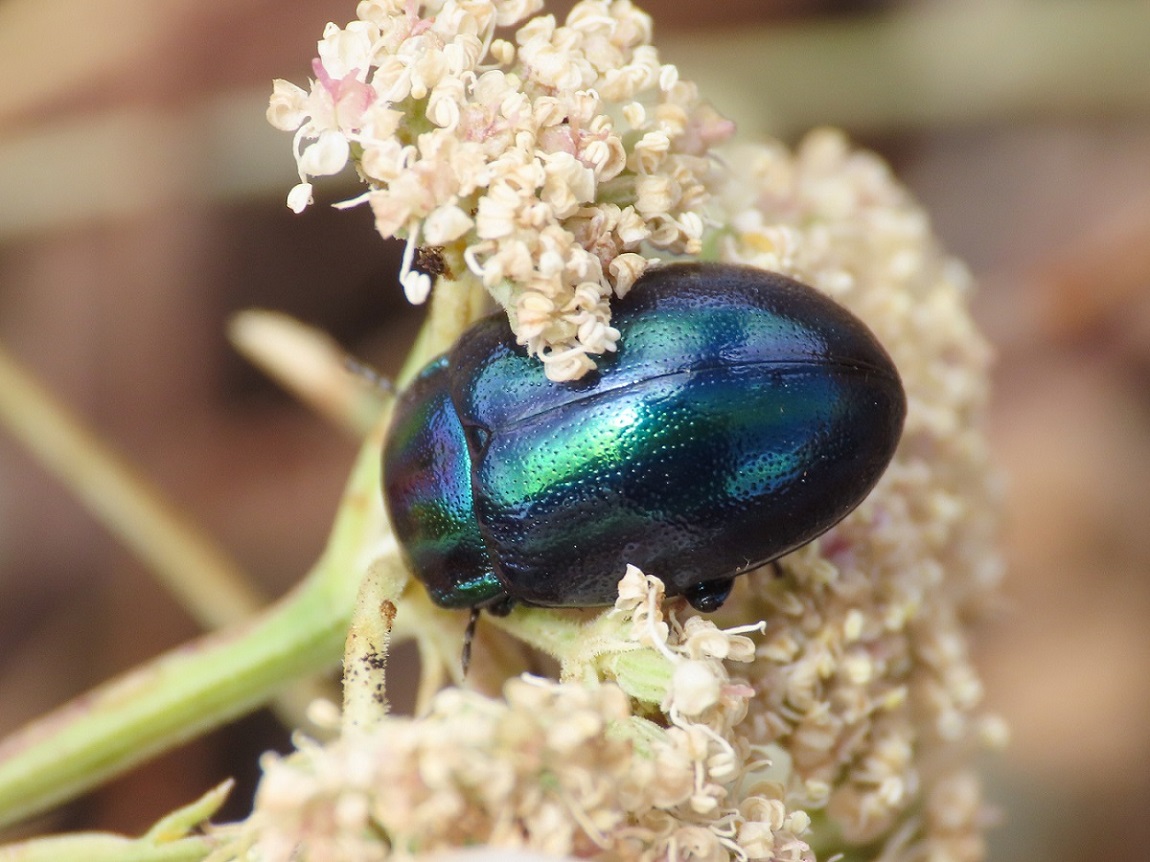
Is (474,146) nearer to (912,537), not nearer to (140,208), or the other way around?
(912,537)

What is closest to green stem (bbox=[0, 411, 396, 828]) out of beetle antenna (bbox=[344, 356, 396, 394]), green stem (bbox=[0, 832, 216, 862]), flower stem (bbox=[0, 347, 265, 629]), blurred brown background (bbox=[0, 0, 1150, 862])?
beetle antenna (bbox=[344, 356, 396, 394])

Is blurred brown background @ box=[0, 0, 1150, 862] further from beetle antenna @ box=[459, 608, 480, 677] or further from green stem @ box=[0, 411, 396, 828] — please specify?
beetle antenna @ box=[459, 608, 480, 677]

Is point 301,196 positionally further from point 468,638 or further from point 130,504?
point 130,504

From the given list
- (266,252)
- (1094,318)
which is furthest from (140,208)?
(1094,318)

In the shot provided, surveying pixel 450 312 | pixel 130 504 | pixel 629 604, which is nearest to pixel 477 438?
pixel 450 312

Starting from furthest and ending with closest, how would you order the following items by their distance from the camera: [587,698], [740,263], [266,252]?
[266,252] < [740,263] < [587,698]
